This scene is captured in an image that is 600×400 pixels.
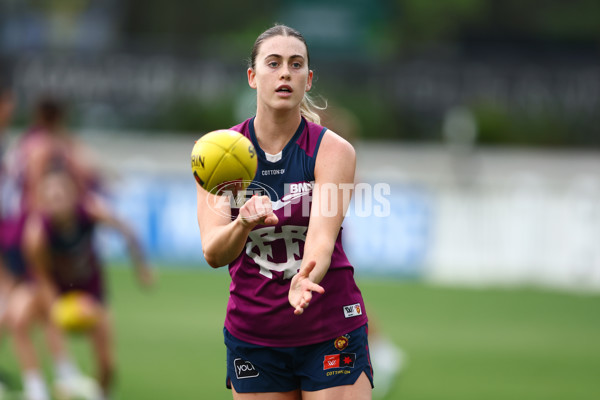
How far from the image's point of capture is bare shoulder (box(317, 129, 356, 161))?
438 centimetres

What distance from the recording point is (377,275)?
1602 cm

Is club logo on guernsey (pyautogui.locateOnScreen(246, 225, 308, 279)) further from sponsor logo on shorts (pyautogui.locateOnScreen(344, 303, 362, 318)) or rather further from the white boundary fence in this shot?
the white boundary fence

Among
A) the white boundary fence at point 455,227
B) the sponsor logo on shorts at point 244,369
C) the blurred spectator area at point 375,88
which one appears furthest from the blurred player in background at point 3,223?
the blurred spectator area at point 375,88

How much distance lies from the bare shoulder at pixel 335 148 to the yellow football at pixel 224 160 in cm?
39

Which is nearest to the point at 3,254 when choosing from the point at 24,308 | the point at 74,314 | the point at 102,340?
the point at 24,308

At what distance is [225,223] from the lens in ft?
14.1

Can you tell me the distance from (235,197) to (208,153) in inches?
12.9

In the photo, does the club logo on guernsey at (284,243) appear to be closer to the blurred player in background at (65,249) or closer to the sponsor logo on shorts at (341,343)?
the sponsor logo on shorts at (341,343)

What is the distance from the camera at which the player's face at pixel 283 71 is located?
426 cm

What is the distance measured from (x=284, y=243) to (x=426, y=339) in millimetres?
7706

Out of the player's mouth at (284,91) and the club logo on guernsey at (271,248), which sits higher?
the player's mouth at (284,91)

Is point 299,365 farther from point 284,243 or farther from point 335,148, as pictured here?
point 335,148

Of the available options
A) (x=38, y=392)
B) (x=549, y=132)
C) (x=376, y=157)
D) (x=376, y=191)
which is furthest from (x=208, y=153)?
(x=549, y=132)

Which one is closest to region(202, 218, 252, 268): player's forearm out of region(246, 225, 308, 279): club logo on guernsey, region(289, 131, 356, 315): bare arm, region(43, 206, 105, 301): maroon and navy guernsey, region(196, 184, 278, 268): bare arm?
region(196, 184, 278, 268): bare arm
